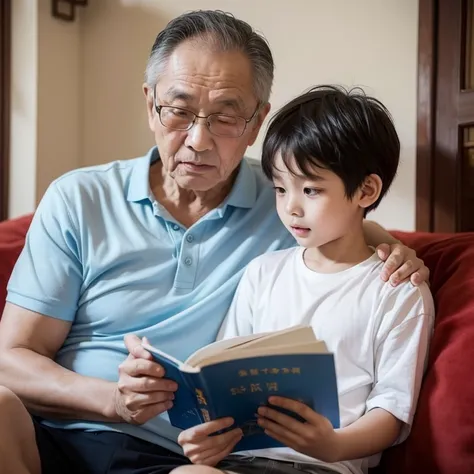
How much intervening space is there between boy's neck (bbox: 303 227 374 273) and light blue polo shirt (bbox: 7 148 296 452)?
184 millimetres

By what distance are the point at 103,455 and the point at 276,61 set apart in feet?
4.79

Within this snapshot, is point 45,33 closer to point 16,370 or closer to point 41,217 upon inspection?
point 41,217

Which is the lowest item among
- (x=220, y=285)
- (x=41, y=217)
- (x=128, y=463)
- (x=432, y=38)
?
(x=128, y=463)

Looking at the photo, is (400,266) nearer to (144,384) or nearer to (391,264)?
(391,264)

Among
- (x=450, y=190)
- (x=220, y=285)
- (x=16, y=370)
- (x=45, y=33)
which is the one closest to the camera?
(x=16, y=370)

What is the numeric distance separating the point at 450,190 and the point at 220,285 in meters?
0.89

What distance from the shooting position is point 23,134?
265 cm

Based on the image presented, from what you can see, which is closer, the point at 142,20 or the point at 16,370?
the point at 16,370

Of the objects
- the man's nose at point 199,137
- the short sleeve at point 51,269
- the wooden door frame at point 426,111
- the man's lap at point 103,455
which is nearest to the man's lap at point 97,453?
the man's lap at point 103,455

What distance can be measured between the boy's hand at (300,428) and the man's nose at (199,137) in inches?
22.9

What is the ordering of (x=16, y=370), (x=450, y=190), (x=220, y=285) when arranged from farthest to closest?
(x=450, y=190)
(x=220, y=285)
(x=16, y=370)

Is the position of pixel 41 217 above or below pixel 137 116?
below

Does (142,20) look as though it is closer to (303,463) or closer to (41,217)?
(41,217)

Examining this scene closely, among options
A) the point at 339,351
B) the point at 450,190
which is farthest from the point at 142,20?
the point at 339,351
